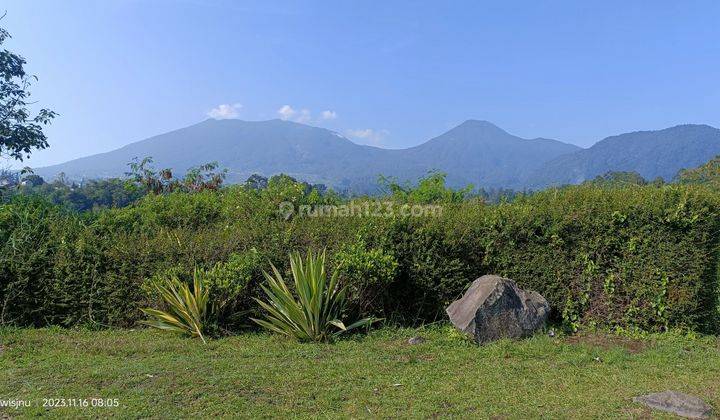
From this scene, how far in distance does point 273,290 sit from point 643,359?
4.19 metres

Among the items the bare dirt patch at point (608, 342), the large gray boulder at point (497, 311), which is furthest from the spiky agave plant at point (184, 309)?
the bare dirt patch at point (608, 342)

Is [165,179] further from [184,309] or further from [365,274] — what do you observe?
[365,274]

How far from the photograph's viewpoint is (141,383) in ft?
14.5

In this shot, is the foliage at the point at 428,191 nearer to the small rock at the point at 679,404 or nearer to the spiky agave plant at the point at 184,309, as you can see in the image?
the spiky agave plant at the point at 184,309

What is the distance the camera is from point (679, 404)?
154 inches

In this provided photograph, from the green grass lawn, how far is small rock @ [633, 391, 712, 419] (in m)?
0.15

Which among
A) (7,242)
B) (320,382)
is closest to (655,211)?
(320,382)

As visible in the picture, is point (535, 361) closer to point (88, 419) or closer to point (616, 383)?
point (616, 383)

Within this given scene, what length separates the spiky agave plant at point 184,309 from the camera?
19.8 feet

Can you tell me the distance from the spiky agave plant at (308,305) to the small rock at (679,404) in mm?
3168

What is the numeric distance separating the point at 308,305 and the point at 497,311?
223 cm
